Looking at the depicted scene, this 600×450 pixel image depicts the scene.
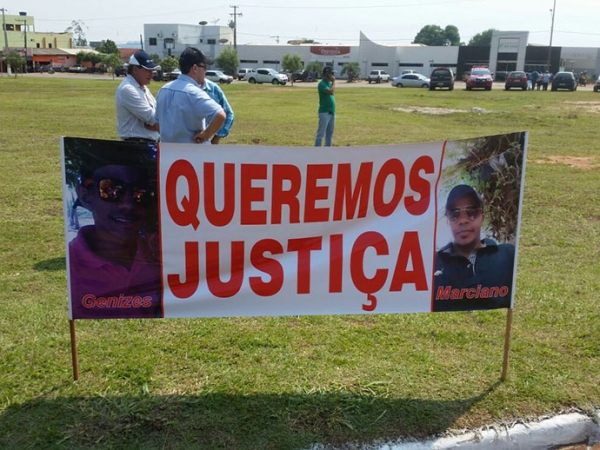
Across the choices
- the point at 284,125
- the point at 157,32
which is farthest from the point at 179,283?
the point at 157,32

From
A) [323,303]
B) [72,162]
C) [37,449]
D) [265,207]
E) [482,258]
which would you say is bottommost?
[37,449]

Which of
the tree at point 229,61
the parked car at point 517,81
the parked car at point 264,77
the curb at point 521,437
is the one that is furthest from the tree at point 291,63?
the curb at point 521,437

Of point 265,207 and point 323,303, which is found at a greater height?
point 265,207

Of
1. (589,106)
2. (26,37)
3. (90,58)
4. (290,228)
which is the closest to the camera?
(290,228)

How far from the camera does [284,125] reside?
17.8 metres

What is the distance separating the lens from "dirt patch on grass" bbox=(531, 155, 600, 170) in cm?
1145

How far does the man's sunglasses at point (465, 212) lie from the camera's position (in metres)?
3.46

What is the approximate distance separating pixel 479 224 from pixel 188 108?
244 cm

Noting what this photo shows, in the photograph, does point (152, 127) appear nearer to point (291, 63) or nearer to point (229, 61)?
point (291, 63)

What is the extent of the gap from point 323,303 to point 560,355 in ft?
5.59

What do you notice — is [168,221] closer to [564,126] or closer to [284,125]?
[284,125]

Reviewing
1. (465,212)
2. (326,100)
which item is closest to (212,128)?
(465,212)

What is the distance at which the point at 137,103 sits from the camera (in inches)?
210

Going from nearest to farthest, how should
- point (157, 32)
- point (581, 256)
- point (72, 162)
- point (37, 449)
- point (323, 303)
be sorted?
1. point (37, 449)
2. point (72, 162)
3. point (323, 303)
4. point (581, 256)
5. point (157, 32)
